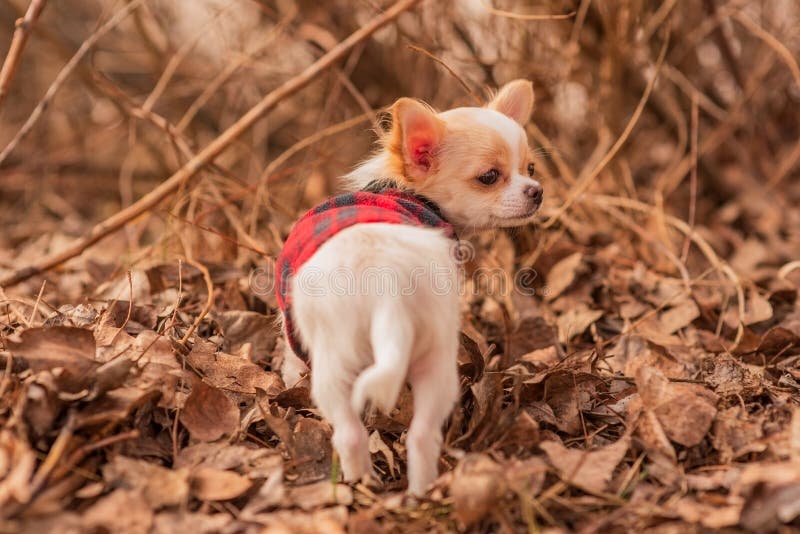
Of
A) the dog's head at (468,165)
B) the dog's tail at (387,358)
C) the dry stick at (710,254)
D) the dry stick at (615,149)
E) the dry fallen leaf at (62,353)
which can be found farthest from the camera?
the dry stick at (615,149)

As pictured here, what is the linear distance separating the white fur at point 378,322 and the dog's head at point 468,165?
2.16 ft

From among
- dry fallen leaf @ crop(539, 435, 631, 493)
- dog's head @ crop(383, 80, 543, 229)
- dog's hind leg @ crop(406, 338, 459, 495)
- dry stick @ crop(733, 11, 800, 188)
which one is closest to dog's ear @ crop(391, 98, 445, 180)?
dog's head @ crop(383, 80, 543, 229)

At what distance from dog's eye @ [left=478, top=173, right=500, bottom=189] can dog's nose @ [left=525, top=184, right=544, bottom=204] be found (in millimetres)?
113

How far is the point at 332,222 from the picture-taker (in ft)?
6.71

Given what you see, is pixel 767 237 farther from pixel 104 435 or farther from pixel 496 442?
pixel 104 435

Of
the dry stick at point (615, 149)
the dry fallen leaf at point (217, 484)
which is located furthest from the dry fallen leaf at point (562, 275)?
the dry fallen leaf at point (217, 484)

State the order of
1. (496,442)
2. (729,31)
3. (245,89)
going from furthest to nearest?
(245,89), (729,31), (496,442)

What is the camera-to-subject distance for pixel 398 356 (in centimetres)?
169

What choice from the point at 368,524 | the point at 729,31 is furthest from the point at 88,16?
the point at 368,524

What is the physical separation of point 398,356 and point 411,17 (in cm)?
310

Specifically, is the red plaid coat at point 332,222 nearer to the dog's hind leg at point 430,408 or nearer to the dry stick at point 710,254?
the dog's hind leg at point 430,408

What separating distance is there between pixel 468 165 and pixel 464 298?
880mm

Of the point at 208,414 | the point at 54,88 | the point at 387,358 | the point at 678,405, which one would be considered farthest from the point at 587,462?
the point at 54,88

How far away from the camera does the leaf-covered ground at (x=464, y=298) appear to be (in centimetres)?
179
